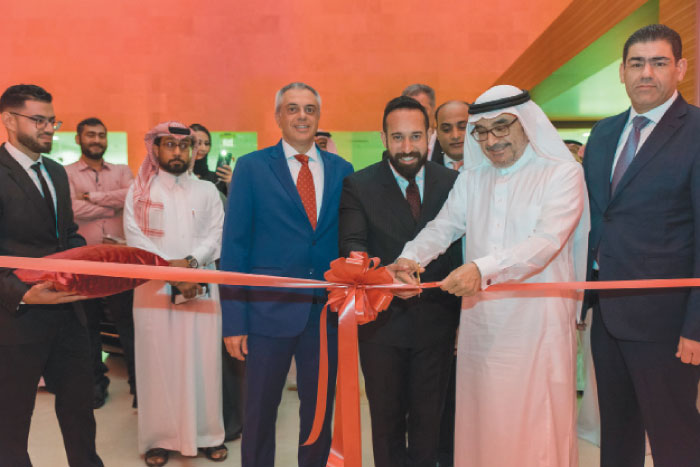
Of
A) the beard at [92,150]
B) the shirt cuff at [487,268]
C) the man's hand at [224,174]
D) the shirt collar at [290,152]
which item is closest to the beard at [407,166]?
the shirt collar at [290,152]

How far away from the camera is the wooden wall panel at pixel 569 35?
4359mm

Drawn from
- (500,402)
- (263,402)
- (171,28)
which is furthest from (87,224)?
(171,28)

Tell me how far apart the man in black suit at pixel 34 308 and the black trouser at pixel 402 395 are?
133 cm

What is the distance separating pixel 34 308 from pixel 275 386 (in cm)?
111

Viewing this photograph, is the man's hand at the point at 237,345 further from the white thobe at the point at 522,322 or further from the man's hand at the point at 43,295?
the white thobe at the point at 522,322

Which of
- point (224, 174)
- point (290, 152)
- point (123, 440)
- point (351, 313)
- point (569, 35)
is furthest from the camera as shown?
point (569, 35)

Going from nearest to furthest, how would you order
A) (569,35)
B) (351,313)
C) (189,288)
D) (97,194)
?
1. (351,313)
2. (189,288)
3. (97,194)
4. (569,35)

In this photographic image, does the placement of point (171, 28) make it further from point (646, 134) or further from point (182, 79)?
point (646, 134)

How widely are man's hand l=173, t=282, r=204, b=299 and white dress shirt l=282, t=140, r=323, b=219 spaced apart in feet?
3.46

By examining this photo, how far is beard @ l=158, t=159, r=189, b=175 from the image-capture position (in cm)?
340

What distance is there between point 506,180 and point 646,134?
1.92 feet

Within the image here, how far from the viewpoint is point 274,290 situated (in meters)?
2.48

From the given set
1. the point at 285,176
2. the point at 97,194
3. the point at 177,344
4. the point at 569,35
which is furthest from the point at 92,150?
the point at 569,35

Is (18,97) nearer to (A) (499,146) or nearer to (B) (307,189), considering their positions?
(B) (307,189)
